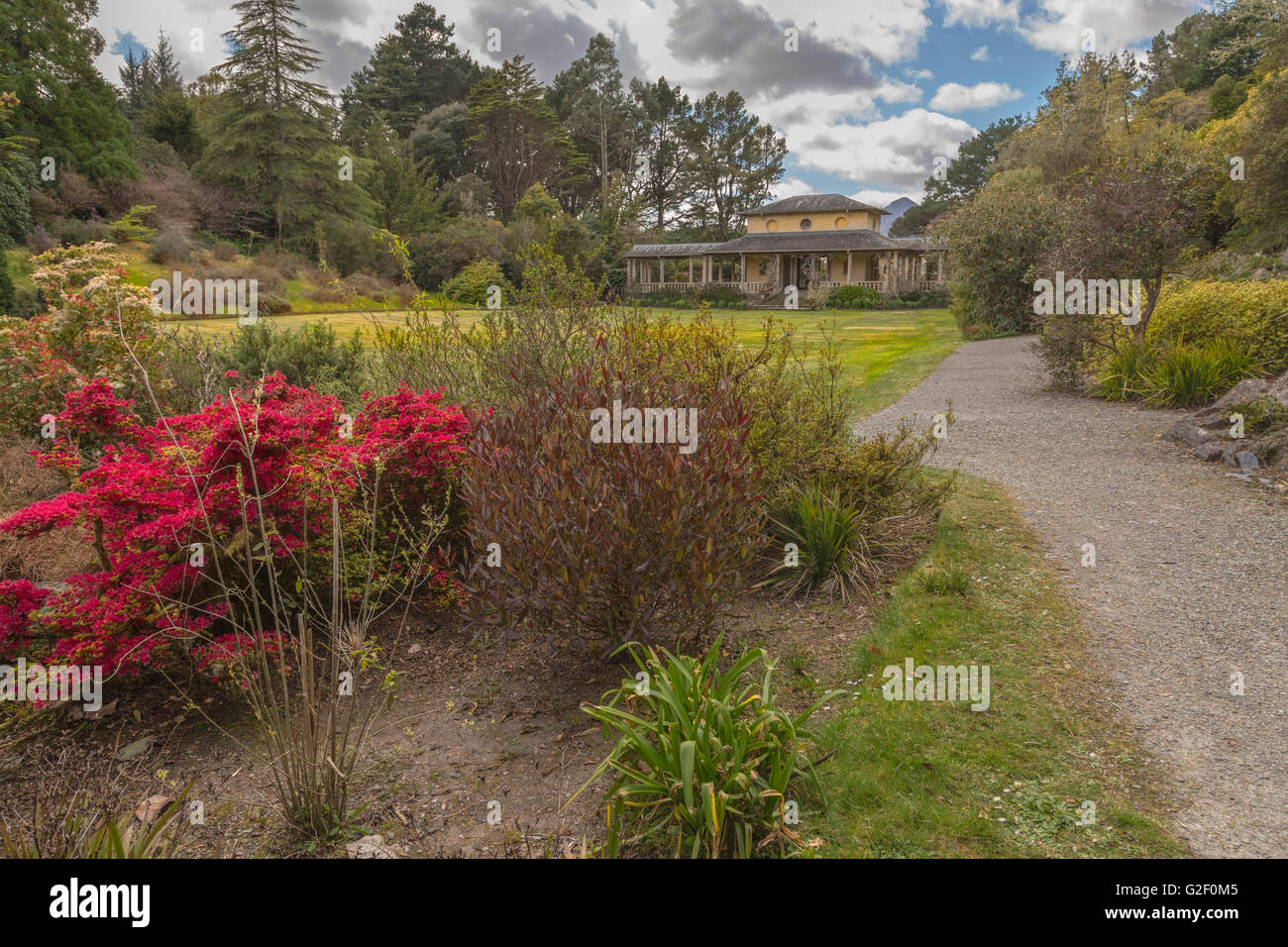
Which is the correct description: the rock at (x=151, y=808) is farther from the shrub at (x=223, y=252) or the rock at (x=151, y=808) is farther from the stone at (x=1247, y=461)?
the shrub at (x=223, y=252)

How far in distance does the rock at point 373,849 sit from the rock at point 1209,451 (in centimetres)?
853

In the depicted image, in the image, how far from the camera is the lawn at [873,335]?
1283cm

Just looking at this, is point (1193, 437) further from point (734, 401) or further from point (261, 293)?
point (261, 293)

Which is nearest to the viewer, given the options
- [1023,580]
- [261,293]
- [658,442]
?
[658,442]

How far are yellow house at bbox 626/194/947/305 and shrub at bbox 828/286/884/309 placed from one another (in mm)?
1681

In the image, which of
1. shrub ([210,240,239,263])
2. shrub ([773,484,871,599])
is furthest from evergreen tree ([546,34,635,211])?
shrub ([773,484,871,599])

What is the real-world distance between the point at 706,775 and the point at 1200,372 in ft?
33.3

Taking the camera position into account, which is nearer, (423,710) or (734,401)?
(423,710)

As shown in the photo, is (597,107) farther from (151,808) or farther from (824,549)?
(151,808)

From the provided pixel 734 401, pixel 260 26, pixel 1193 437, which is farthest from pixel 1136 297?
pixel 260 26

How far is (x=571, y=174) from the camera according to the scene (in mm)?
51188

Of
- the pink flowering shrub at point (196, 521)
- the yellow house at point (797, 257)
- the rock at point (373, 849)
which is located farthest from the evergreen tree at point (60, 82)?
the yellow house at point (797, 257)

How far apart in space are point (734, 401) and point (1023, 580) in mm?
2385

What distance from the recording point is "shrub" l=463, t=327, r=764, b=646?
3543mm
